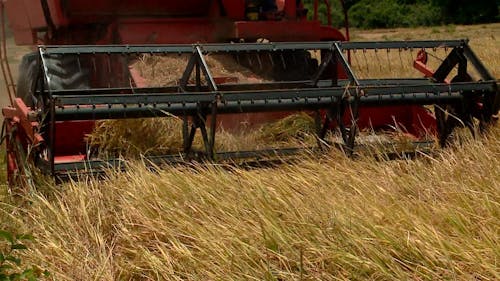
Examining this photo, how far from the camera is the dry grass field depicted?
2236 millimetres

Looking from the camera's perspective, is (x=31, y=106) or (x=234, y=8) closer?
(x=31, y=106)

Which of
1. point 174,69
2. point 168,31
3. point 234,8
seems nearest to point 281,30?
point 234,8

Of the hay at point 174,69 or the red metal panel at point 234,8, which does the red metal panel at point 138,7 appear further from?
the hay at point 174,69

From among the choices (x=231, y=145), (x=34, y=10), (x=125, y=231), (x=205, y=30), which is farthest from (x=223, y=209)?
(x=34, y=10)

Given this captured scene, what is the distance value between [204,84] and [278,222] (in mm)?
3061

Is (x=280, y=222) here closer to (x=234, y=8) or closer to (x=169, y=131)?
(x=169, y=131)

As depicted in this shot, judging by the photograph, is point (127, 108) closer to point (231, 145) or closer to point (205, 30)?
point (231, 145)

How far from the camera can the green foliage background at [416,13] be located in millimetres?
38500

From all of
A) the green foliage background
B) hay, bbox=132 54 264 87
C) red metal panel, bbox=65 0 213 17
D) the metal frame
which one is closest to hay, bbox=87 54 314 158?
hay, bbox=132 54 264 87

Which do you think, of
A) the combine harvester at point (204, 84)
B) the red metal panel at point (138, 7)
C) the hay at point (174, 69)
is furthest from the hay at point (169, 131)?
the red metal panel at point (138, 7)

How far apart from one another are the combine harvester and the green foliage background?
109ft

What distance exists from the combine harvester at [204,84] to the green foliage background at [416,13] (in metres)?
33.3

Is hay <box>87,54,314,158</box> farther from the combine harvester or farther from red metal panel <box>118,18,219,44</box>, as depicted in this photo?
red metal panel <box>118,18,219,44</box>

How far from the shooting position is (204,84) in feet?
18.1
